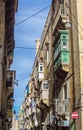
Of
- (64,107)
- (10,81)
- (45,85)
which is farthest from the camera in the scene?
(10,81)

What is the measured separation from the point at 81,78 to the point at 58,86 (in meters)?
7.04

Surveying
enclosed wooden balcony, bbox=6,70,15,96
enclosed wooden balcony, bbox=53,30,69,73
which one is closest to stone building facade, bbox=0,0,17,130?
enclosed wooden balcony, bbox=6,70,15,96

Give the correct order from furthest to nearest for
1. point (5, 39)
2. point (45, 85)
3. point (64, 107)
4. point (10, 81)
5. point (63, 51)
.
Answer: point (10, 81), point (45, 85), point (5, 39), point (63, 51), point (64, 107)

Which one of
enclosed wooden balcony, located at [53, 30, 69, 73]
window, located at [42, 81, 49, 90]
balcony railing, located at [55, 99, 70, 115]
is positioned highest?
enclosed wooden balcony, located at [53, 30, 69, 73]

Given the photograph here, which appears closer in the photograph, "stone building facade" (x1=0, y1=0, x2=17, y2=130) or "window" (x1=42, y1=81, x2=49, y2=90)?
"stone building facade" (x1=0, y1=0, x2=17, y2=130)

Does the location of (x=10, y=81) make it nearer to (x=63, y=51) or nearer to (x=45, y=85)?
(x=45, y=85)

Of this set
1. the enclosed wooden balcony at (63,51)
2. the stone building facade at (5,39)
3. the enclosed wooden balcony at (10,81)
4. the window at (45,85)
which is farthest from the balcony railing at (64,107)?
the enclosed wooden balcony at (10,81)

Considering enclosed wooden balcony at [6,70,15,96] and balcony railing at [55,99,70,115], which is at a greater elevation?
enclosed wooden balcony at [6,70,15,96]

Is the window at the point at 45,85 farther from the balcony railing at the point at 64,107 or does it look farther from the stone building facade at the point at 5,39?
the balcony railing at the point at 64,107

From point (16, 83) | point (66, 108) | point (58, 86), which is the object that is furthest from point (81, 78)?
point (16, 83)

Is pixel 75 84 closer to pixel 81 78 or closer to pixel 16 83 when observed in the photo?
pixel 81 78

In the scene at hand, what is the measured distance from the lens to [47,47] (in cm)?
3359

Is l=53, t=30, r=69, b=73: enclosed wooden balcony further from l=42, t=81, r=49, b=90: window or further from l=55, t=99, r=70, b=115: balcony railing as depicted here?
l=42, t=81, r=49, b=90: window

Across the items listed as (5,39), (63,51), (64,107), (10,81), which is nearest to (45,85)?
(10,81)
